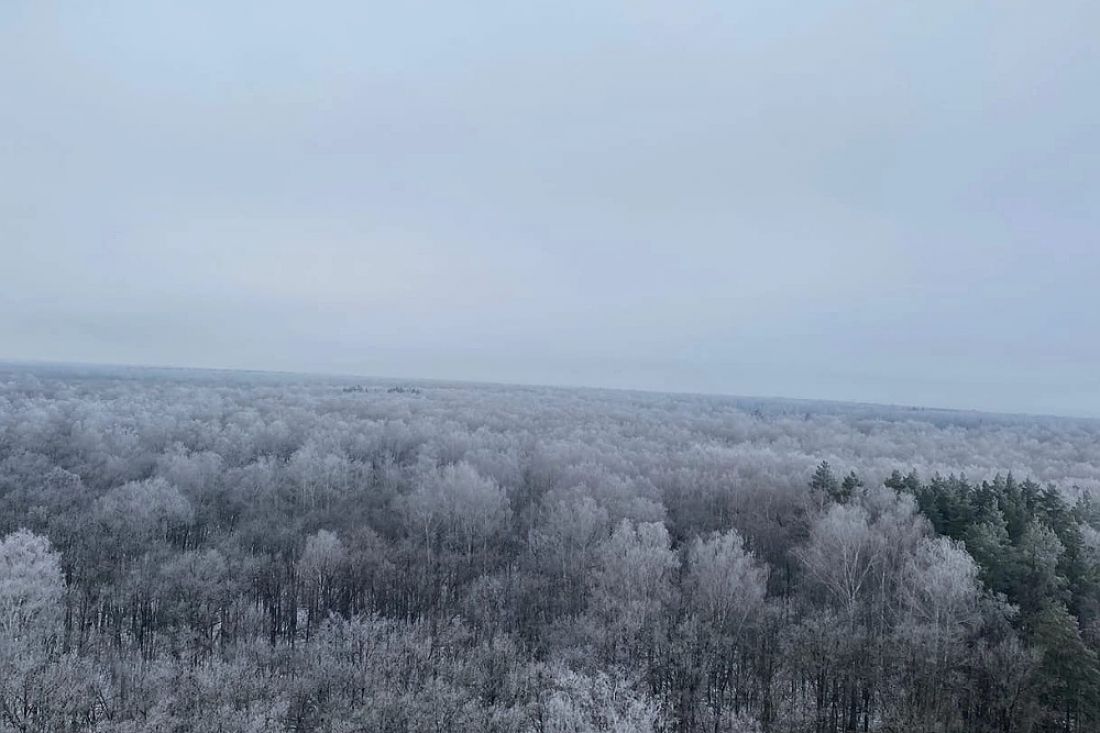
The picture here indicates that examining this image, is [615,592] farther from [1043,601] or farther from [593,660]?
[1043,601]

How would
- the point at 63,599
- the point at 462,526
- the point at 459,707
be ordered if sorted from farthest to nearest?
the point at 462,526 → the point at 63,599 → the point at 459,707

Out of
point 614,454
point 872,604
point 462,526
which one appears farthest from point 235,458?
point 872,604

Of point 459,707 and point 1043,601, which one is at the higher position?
point 1043,601

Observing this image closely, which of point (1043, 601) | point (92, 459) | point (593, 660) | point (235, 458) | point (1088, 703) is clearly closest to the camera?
point (1088, 703)

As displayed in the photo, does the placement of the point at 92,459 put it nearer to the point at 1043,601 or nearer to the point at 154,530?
the point at 154,530

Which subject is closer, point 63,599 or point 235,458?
point 63,599

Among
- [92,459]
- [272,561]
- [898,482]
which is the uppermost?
[898,482]
